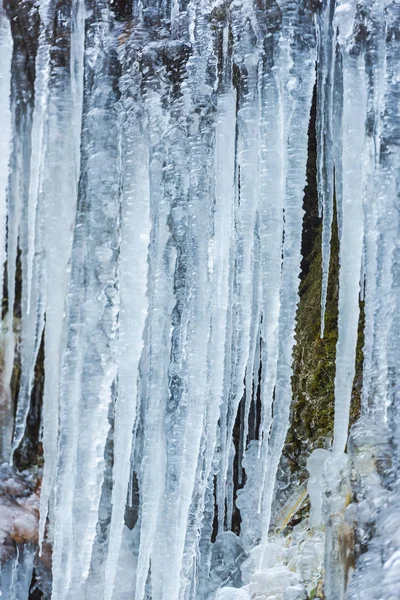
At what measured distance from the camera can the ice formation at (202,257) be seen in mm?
2613

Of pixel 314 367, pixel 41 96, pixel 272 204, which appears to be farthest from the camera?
pixel 314 367

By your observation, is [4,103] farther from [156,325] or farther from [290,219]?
[290,219]

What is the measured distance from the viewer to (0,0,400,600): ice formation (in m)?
2.61

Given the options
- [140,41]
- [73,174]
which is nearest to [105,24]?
[140,41]

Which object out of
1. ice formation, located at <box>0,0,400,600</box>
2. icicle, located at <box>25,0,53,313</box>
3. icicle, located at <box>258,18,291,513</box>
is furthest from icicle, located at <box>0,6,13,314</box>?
icicle, located at <box>258,18,291,513</box>

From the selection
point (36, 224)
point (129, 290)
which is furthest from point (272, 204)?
point (36, 224)

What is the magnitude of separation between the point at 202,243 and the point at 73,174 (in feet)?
2.33

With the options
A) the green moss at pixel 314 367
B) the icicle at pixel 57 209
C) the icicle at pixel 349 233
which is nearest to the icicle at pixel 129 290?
→ the icicle at pixel 57 209

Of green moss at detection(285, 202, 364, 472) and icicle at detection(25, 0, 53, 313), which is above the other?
icicle at detection(25, 0, 53, 313)

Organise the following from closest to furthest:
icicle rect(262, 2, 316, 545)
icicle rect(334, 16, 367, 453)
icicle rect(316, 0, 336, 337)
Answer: icicle rect(334, 16, 367, 453), icicle rect(262, 2, 316, 545), icicle rect(316, 0, 336, 337)

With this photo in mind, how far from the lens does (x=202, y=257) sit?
2887mm

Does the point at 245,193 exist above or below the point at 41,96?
below

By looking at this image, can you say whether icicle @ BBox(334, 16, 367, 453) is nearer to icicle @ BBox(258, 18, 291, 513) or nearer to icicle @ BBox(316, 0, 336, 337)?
icicle @ BBox(316, 0, 336, 337)

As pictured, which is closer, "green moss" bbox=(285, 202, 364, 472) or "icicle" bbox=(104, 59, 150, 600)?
"icicle" bbox=(104, 59, 150, 600)
